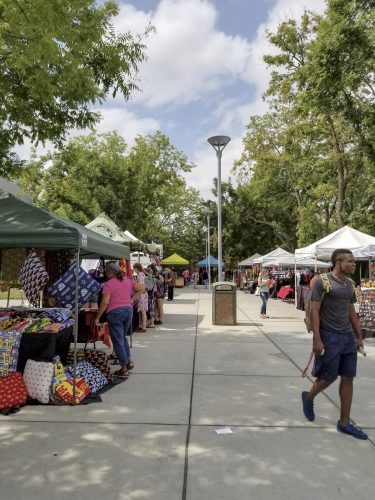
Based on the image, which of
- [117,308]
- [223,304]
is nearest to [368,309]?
[223,304]

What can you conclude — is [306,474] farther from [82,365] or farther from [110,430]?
[82,365]

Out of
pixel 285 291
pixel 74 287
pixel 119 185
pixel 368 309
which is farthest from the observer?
pixel 119 185

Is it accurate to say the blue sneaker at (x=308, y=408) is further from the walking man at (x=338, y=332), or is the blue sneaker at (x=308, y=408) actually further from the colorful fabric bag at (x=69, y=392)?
the colorful fabric bag at (x=69, y=392)

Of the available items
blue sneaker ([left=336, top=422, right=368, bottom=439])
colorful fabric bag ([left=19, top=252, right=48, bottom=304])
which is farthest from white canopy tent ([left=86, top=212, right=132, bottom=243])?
blue sneaker ([left=336, top=422, right=368, bottom=439])

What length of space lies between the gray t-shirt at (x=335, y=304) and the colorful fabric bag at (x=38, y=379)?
3153 millimetres

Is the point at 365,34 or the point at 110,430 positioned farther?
the point at 365,34

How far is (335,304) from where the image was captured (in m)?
4.46

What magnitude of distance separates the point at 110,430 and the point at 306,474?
6.34 ft

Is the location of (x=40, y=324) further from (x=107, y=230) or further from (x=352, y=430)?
(x=107, y=230)

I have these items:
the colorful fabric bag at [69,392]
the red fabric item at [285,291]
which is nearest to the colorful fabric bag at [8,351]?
the colorful fabric bag at [69,392]

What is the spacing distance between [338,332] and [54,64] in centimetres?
639

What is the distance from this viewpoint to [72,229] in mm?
5500

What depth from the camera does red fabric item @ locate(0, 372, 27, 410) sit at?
5145 mm

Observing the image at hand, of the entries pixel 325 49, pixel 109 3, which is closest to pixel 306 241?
pixel 325 49
